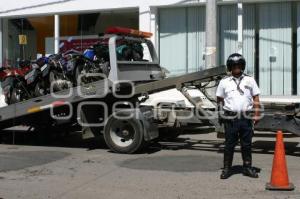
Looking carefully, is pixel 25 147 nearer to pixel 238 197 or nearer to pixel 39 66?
pixel 39 66

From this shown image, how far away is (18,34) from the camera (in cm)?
1920

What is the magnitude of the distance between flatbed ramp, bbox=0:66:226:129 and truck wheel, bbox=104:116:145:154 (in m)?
0.58

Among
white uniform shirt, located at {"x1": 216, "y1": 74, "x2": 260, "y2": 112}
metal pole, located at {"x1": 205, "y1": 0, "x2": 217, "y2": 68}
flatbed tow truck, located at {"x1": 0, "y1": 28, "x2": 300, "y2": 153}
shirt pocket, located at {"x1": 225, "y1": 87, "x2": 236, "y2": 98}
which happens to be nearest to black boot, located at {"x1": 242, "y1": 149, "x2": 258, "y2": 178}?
white uniform shirt, located at {"x1": 216, "y1": 74, "x2": 260, "y2": 112}

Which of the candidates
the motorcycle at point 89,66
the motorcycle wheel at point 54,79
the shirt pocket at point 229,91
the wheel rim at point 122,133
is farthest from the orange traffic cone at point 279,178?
the motorcycle wheel at point 54,79

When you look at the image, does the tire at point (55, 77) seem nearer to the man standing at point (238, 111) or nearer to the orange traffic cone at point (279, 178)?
the man standing at point (238, 111)

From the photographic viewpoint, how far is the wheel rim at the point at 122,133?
10227mm

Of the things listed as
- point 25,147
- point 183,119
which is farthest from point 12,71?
point 183,119

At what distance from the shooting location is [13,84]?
11.5 m

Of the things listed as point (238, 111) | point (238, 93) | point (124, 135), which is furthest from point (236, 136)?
point (124, 135)

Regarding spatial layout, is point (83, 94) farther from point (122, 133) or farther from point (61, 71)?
point (122, 133)

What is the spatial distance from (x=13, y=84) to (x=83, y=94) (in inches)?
76.0

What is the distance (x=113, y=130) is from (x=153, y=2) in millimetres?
7149

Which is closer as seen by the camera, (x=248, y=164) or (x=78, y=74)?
(x=248, y=164)

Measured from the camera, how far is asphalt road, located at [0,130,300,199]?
709 cm
